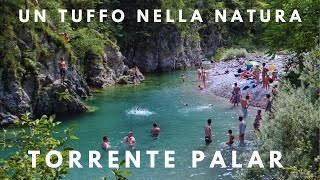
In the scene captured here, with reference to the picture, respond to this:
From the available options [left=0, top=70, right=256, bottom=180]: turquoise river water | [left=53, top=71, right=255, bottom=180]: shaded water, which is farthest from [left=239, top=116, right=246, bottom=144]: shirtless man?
[left=53, top=71, right=255, bottom=180]: shaded water

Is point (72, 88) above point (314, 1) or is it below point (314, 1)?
below

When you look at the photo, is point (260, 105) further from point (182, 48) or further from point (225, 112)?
point (182, 48)

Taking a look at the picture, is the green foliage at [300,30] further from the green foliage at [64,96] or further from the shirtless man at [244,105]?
the green foliage at [64,96]

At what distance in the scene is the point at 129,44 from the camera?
52906mm

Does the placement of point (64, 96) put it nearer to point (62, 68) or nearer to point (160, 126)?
point (62, 68)

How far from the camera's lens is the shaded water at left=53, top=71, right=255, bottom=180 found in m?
16.4

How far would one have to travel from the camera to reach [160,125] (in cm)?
2430

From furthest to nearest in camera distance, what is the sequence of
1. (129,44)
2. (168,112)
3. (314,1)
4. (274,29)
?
(129,44)
(168,112)
(274,29)
(314,1)

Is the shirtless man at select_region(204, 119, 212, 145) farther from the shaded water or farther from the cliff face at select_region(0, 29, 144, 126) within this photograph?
the cliff face at select_region(0, 29, 144, 126)

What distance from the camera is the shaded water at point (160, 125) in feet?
53.7

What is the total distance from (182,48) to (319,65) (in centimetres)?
4475

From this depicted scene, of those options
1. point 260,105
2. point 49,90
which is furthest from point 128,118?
point 260,105

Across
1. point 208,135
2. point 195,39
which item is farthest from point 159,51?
point 208,135

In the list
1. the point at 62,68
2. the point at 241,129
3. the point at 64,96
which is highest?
the point at 62,68
